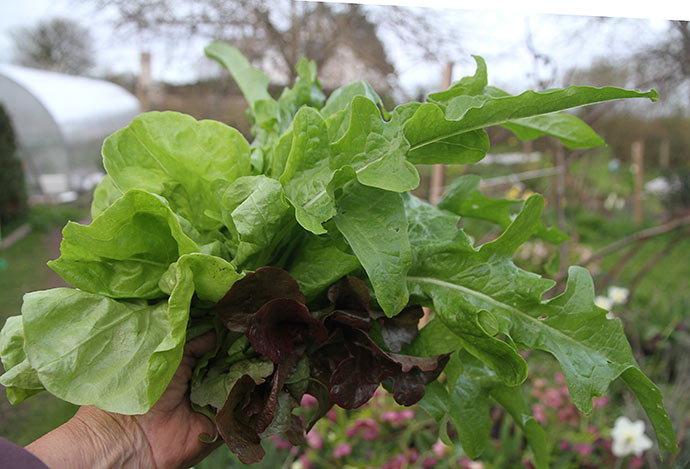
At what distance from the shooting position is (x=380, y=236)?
23.4 inches

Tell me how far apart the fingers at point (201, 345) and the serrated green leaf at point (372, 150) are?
0.34 meters

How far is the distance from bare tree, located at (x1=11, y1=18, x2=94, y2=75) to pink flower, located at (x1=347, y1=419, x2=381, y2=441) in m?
8.58

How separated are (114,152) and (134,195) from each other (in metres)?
0.12

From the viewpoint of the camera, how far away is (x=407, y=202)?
0.77 metres

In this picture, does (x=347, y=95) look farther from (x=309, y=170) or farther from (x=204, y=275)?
(x=204, y=275)

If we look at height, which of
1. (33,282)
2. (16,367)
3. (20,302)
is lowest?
(33,282)

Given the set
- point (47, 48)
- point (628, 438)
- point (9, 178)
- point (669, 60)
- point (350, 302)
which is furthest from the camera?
point (47, 48)

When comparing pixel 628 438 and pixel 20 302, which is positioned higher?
pixel 628 438

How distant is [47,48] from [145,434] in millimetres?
10745

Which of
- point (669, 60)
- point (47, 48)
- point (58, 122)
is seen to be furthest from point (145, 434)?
point (47, 48)

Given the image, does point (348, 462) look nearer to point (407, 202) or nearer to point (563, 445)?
point (563, 445)

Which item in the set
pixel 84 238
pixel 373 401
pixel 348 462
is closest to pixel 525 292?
pixel 84 238

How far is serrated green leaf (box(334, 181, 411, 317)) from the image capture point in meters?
0.57

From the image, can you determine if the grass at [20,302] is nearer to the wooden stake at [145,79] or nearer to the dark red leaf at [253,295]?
the wooden stake at [145,79]
